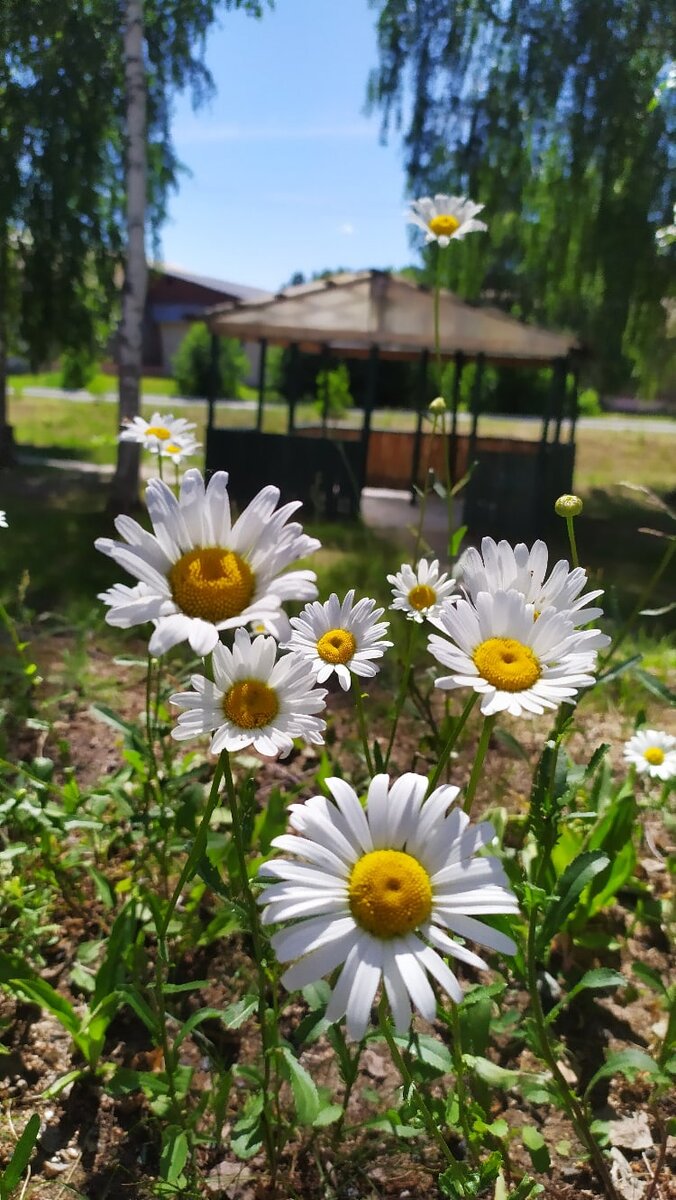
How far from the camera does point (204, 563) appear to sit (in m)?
0.69

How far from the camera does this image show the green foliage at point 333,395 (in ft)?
30.0

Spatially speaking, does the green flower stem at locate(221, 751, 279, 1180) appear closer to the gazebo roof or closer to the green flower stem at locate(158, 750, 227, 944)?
the green flower stem at locate(158, 750, 227, 944)

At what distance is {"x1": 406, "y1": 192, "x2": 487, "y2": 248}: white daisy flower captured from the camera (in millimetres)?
1543

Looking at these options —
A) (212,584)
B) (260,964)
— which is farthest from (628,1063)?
(212,584)

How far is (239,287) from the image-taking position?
29656 millimetres

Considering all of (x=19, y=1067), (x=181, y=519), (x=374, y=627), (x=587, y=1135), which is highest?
(x=181, y=519)

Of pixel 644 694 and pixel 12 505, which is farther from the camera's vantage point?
pixel 12 505

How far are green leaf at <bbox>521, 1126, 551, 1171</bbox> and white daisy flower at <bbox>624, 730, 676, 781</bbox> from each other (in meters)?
0.61

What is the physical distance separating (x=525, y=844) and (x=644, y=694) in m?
1.49

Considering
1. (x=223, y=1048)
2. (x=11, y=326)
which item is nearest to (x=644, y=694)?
(x=223, y=1048)

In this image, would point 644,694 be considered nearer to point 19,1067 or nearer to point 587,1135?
point 587,1135

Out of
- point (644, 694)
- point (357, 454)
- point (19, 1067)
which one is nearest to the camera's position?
point (19, 1067)

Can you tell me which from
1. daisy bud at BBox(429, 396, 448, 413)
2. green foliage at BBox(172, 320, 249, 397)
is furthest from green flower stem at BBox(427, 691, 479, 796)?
green foliage at BBox(172, 320, 249, 397)

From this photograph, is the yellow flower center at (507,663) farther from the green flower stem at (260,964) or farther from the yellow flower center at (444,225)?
the yellow flower center at (444,225)
